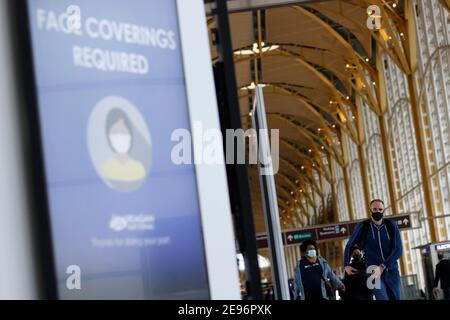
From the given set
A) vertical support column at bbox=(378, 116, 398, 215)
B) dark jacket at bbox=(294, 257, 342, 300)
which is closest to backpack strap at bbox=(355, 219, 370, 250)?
dark jacket at bbox=(294, 257, 342, 300)

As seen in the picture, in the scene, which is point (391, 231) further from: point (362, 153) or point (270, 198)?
point (362, 153)

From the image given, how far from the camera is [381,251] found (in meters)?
9.46

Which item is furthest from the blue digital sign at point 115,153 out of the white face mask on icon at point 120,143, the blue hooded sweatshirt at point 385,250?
the blue hooded sweatshirt at point 385,250

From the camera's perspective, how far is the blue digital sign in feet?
9.81

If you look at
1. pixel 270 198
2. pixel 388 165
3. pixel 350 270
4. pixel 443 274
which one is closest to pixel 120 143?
pixel 270 198

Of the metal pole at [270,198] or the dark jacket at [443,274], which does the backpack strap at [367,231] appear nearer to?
the metal pole at [270,198]

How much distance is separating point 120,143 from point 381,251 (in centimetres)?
670

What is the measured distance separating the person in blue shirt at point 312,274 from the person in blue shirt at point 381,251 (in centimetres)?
266

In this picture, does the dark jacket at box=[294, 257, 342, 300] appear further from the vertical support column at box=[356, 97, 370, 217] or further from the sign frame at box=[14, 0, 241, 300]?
the vertical support column at box=[356, 97, 370, 217]

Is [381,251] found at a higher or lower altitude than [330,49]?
lower

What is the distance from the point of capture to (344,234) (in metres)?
37.0

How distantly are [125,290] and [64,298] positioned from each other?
21 cm

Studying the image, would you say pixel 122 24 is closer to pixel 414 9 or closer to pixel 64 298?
pixel 64 298
